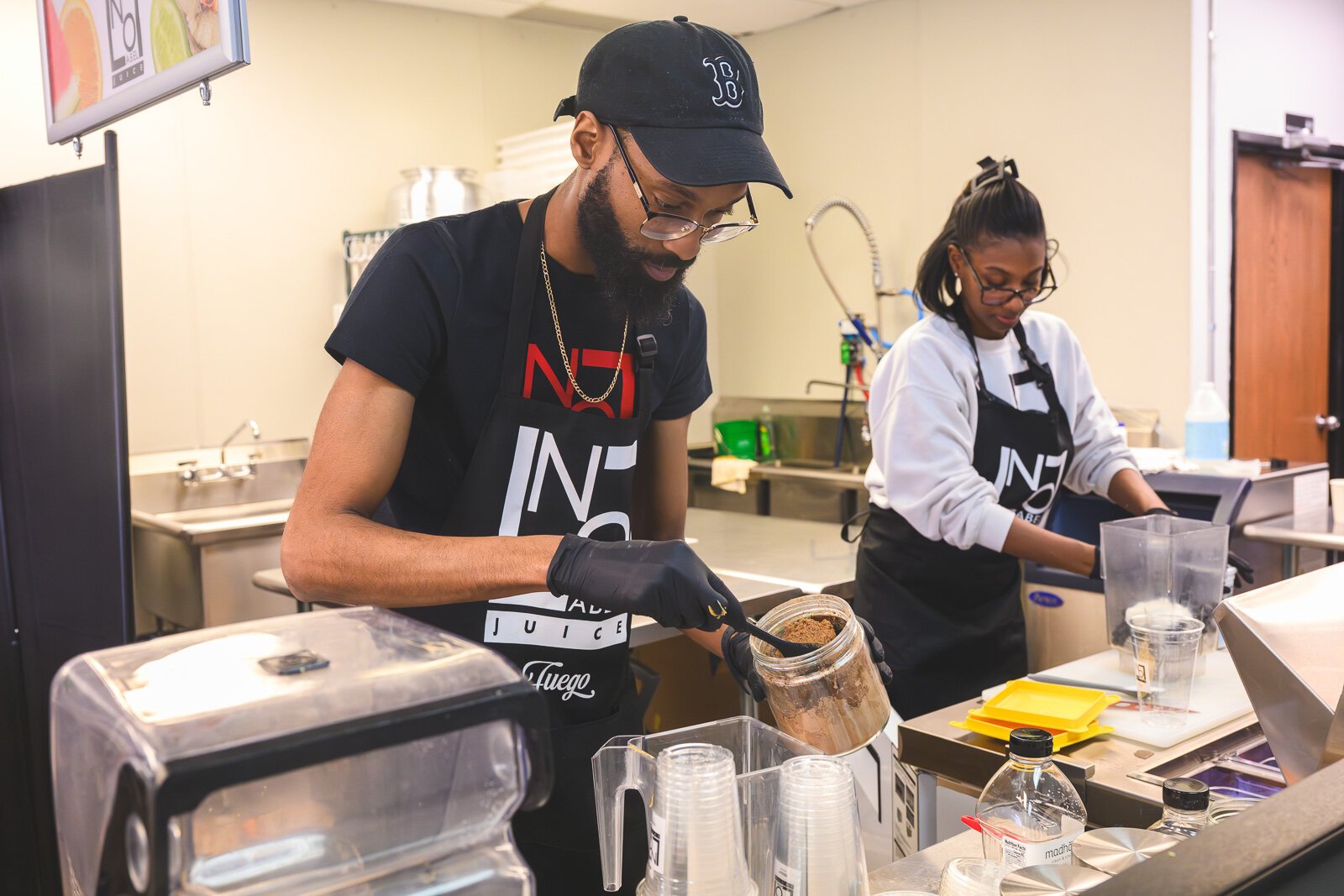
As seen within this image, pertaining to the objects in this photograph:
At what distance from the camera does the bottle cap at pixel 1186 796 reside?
1.09m

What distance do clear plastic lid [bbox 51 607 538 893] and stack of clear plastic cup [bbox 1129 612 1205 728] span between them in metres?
1.25

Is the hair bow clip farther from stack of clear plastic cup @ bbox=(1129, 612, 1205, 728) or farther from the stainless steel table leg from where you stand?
the stainless steel table leg

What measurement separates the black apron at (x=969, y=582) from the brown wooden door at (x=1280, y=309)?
8.14 feet

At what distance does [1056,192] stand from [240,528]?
11.1 feet

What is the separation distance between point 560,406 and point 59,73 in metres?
1.37

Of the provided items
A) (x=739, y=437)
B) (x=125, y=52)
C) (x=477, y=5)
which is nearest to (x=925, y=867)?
(x=125, y=52)

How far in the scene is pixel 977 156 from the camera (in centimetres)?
489

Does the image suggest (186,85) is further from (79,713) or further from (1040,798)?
(1040,798)

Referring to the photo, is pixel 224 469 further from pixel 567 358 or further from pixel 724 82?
pixel 724 82

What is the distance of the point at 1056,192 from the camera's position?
180 inches

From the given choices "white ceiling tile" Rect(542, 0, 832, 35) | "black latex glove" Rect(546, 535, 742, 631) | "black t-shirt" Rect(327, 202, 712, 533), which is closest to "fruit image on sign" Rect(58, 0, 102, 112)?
"black t-shirt" Rect(327, 202, 712, 533)

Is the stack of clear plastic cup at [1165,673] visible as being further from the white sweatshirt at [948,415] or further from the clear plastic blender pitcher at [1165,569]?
the white sweatshirt at [948,415]

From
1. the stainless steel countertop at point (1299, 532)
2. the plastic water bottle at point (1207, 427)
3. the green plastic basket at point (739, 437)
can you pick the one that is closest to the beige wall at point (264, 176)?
the green plastic basket at point (739, 437)

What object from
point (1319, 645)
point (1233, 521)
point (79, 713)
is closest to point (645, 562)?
point (79, 713)
